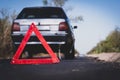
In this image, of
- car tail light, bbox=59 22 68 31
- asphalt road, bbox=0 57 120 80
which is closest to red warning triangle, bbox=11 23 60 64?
car tail light, bbox=59 22 68 31

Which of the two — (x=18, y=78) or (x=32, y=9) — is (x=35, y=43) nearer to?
(x=32, y=9)

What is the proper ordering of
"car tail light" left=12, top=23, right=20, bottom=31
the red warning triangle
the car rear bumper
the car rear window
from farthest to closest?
the car rear window → "car tail light" left=12, top=23, right=20, bottom=31 → the car rear bumper → the red warning triangle

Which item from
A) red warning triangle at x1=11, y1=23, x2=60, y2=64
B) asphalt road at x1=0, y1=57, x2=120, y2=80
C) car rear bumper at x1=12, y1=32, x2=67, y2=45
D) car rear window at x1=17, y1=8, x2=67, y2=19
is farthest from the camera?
car rear window at x1=17, y1=8, x2=67, y2=19

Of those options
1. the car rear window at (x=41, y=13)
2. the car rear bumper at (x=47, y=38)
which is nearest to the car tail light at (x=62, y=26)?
the car rear bumper at (x=47, y=38)

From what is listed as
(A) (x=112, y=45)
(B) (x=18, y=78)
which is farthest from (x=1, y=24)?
(A) (x=112, y=45)

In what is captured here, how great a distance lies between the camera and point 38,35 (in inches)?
478

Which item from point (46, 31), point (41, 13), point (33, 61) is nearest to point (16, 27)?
point (46, 31)

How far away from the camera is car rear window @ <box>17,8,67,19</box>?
14194mm

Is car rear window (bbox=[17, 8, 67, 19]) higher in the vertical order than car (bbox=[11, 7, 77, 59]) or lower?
higher

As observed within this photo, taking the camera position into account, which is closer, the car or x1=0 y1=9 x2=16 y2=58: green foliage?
the car

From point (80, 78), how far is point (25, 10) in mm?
7328

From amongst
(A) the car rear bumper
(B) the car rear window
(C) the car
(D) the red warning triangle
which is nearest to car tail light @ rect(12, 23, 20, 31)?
(C) the car

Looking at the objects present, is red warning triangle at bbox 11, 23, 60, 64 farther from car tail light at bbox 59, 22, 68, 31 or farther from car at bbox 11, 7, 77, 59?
car tail light at bbox 59, 22, 68, 31

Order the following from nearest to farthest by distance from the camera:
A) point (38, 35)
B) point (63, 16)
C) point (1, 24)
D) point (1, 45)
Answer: point (38, 35)
point (63, 16)
point (1, 45)
point (1, 24)
